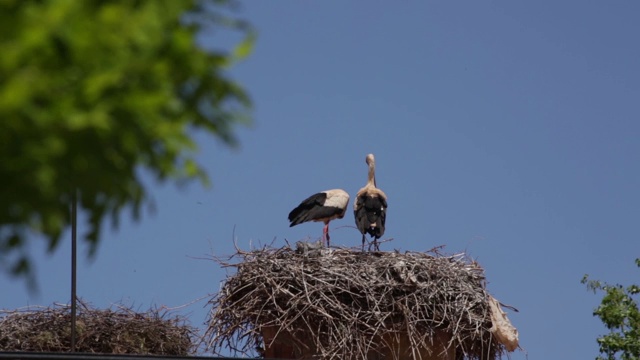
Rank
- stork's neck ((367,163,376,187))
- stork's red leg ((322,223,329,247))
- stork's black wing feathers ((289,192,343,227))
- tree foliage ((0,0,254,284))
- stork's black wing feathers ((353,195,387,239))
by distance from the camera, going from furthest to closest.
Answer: stork's neck ((367,163,376,187)), stork's red leg ((322,223,329,247)), stork's black wing feathers ((289,192,343,227)), stork's black wing feathers ((353,195,387,239)), tree foliage ((0,0,254,284))

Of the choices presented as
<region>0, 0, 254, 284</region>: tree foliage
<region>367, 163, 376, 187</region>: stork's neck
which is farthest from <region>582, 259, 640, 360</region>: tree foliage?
<region>0, 0, 254, 284</region>: tree foliage

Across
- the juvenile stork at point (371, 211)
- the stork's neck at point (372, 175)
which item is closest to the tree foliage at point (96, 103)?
the juvenile stork at point (371, 211)

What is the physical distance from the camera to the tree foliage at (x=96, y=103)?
101 inches

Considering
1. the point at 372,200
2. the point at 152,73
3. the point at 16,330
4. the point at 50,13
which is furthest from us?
the point at 372,200

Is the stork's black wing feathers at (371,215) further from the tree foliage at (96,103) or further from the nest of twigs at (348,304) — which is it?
the tree foliage at (96,103)

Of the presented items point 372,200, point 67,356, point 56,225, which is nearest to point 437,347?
point 372,200

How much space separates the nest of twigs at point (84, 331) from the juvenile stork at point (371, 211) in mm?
2651

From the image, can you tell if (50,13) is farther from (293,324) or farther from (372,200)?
(372,200)

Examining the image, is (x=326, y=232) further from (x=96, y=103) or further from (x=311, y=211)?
(x=96, y=103)

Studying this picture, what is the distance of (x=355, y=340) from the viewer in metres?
9.99

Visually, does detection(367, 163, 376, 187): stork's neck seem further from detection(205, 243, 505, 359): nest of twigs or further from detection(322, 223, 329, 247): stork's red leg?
detection(205, 243, 505, 359): nest of twigs

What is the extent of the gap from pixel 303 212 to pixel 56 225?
10.0 metres

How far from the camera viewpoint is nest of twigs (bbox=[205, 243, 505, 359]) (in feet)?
32.9

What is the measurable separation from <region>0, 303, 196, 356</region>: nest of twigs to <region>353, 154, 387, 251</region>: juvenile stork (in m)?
2.65
